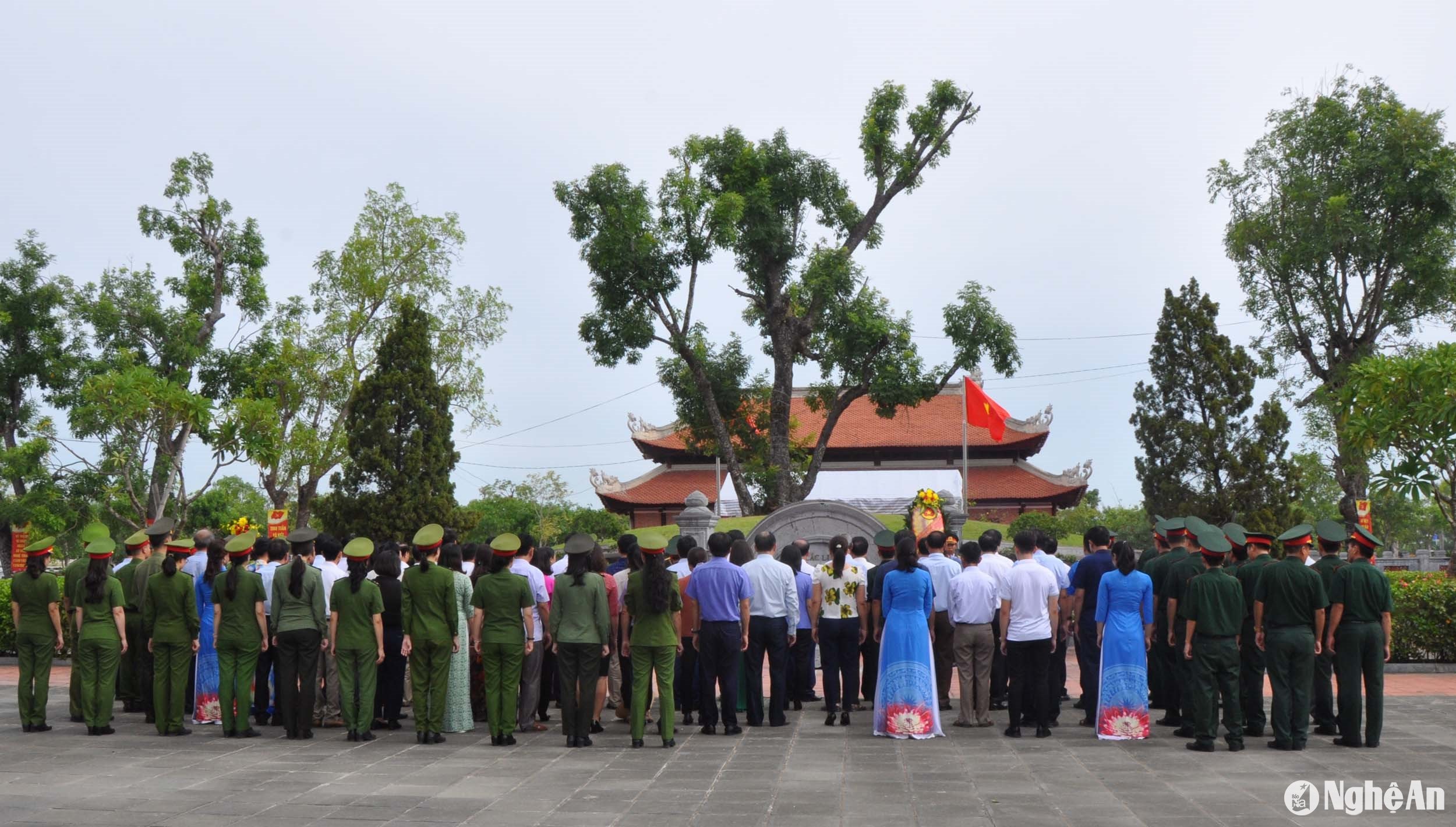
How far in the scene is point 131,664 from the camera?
34.9ft

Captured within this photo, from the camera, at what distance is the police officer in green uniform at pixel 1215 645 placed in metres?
8.34

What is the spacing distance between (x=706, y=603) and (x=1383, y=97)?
2243 centimetres

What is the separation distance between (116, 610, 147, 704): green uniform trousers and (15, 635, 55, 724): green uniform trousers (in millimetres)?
821

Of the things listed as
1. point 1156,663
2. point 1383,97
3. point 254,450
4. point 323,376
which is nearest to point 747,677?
point 1156,663

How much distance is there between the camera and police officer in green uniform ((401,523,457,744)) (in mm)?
8867

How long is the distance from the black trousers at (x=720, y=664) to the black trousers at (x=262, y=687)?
12.0 feet

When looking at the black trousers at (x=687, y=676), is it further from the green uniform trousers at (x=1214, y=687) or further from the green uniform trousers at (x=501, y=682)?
the green uniform trousers at (x=1214, y=687)

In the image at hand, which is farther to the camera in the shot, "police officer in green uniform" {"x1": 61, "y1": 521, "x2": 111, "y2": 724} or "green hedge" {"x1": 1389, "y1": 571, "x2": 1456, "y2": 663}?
"green hedge" {"x1": 1389, "y1": 571, "x2": 1456, "y2": 663}

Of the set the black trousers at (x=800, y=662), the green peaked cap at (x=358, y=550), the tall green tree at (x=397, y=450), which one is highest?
the tall green tree at (x=397, y=450)

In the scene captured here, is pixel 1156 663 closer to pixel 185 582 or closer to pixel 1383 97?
pixel 185 582

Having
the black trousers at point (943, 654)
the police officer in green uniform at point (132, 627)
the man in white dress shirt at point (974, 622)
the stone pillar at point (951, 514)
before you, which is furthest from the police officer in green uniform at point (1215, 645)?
the stone pillar at point (951, 514)

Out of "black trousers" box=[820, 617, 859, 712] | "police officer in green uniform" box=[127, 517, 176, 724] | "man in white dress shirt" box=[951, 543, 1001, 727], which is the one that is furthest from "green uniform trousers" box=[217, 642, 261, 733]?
"man in white dress shirt" box=[951, 543, 1001, 727]

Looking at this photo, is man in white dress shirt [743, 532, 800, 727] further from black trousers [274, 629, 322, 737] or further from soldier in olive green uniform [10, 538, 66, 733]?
soldier in olive green uniform [10, 538, 66, 733]

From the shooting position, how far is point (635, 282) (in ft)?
74.9
